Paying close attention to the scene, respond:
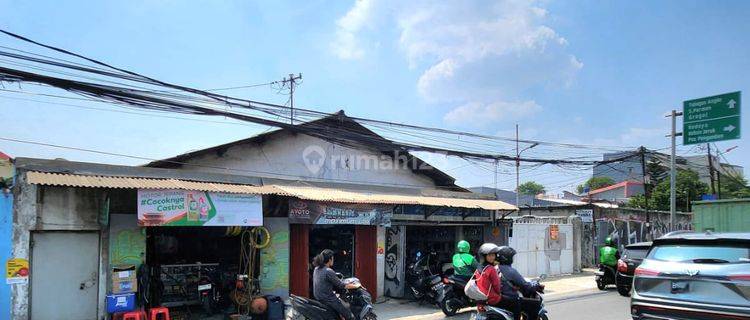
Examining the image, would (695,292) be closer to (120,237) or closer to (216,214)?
(216,214)

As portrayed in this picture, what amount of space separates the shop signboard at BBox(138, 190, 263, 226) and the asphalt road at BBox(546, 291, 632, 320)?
20.6ft

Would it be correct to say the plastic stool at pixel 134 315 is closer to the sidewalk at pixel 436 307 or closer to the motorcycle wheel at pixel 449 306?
the sidewalk at pixel 436 307

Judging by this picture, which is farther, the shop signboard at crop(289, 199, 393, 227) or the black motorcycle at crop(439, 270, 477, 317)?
the shop signboard at crop(289, 199, 393, 227)

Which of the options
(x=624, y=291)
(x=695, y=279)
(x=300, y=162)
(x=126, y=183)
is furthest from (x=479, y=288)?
(x=300, y=162)

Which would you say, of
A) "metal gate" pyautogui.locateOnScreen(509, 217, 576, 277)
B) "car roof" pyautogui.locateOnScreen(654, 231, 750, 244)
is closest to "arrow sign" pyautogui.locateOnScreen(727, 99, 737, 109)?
"metal gate" pyautogui.locateOnScreen(509, 217, 576, 277)

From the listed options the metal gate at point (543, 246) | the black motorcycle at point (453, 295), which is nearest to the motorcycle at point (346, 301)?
the black motorcycle at point (453, 295)

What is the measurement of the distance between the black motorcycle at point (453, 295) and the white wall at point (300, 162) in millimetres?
6828

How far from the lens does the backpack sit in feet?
20.9

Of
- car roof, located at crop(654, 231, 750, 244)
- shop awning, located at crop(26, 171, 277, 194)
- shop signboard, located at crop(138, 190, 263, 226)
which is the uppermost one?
shop awning, located at crop(26, 171, 277, 194)

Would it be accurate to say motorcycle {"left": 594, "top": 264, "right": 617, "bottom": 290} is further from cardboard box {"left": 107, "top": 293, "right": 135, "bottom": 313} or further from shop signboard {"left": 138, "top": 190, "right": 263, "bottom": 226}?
cardboard box {"left": 107, "top": 293, "right": 135, "bottom": 313}

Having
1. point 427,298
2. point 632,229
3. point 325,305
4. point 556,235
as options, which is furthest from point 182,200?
point 632,229

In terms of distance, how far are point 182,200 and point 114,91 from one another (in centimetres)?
239

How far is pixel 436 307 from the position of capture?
12.3 metres

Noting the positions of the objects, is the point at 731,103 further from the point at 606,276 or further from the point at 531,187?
the point at 531,187
